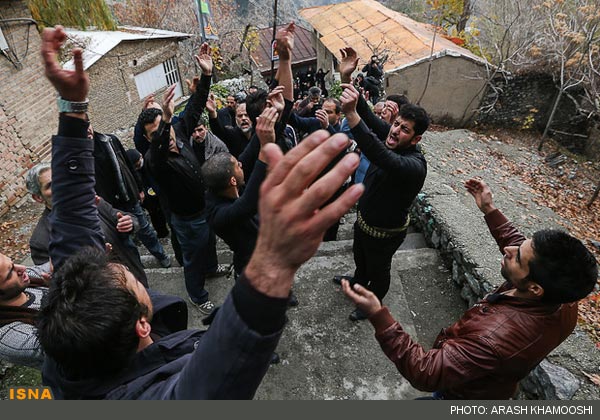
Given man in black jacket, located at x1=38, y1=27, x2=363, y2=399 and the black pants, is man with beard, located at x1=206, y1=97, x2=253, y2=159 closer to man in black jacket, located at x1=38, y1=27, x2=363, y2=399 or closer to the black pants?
the black pants

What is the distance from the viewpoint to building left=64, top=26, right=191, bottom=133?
11.5 m

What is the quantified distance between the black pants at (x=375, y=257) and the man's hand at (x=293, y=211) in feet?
8.15

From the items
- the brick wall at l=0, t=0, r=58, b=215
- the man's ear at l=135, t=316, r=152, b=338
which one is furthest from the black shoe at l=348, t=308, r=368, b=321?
the brick wall at l=0, t=0, r=58, b=215

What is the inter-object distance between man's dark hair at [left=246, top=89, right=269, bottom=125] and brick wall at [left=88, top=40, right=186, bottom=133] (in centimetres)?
947

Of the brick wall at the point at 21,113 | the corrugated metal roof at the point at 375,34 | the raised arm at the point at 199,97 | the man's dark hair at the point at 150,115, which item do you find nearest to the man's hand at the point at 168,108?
the man's dark hair at the point at 150,115

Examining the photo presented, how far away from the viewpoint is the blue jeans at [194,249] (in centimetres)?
368

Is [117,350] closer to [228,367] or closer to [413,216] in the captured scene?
[228,367]

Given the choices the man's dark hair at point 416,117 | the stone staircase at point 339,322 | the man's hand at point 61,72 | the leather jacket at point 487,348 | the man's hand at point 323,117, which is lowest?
the stone staircase at point 339,322

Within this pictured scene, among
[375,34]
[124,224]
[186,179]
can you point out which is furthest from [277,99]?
[375,34]

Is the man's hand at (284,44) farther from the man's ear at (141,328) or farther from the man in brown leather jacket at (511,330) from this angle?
the man's ear at (141,328)

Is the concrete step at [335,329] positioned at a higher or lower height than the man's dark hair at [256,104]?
lower

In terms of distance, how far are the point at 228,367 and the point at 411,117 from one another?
267cm

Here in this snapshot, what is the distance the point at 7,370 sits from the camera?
10.4 feet

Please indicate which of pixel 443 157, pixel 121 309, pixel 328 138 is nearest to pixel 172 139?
pixel 121 309
